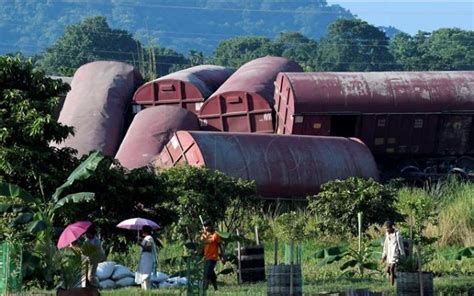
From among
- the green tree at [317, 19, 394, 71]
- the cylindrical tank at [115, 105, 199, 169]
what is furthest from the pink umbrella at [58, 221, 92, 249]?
the green tree at [317, 19, 394, 71]

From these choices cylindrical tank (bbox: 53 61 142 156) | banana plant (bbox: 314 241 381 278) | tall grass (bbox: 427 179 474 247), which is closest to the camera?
banana plant (bbox: 314 241 381 278)

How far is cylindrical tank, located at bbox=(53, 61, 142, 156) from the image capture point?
3912 cm

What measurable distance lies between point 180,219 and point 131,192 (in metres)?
3.94

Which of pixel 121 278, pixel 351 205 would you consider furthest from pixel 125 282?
pixel 351 205

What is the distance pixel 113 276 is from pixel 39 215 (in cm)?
208

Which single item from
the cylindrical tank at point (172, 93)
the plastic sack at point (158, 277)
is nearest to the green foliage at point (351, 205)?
the plastic sack at point (158, 277)

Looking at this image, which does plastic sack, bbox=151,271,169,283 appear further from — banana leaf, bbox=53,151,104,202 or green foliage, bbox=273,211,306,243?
green foliage, bbox=273,211,306,243

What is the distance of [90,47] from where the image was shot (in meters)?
105

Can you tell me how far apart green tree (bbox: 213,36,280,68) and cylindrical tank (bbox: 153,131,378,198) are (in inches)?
2926

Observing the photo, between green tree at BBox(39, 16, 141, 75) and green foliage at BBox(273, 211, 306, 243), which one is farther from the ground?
green tree at BBox(39, 16, 141, 75)

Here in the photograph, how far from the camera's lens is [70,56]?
105m

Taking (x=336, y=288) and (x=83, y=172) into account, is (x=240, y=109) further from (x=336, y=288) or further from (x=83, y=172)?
(x=336, y=288)

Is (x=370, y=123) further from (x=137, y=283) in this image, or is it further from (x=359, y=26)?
(x=359, y=26)

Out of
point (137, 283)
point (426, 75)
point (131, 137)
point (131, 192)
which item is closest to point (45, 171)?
point (131, 192)
